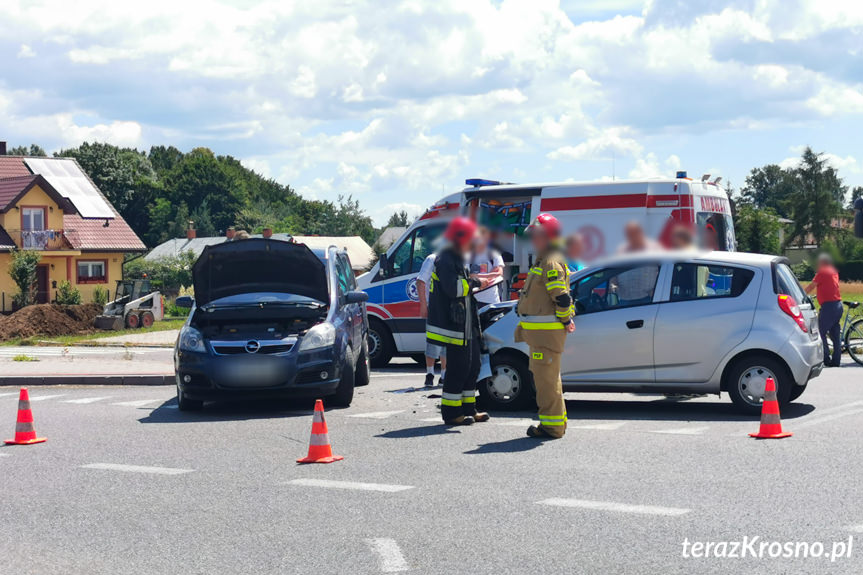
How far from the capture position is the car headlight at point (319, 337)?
1195 cm

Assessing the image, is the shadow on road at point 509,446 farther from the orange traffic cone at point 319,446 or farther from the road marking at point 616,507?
the road marking at point 616,507

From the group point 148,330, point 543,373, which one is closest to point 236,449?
point 543,373

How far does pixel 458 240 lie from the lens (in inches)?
420

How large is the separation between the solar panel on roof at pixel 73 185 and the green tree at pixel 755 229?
140ft

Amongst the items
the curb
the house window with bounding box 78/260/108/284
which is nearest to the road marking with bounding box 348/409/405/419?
the curb

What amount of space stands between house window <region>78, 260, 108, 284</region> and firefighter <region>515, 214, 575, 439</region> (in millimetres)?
50720

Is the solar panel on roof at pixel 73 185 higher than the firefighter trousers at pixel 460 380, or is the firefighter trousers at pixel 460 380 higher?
the solar panel on roof at pixel 73 185

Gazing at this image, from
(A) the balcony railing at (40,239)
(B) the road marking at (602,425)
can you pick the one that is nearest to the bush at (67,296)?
(A) the balcony railing at (40,239)

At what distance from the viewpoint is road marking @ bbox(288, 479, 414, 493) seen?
788cm

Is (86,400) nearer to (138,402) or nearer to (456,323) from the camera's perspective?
(138,402)

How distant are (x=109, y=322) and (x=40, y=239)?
20735 mm

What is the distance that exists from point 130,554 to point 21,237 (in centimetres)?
4986

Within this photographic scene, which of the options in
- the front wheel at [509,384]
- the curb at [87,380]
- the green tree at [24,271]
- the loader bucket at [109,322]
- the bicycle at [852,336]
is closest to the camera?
the front wheel at [509,384]

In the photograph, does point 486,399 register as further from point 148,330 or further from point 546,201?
point 148,330
